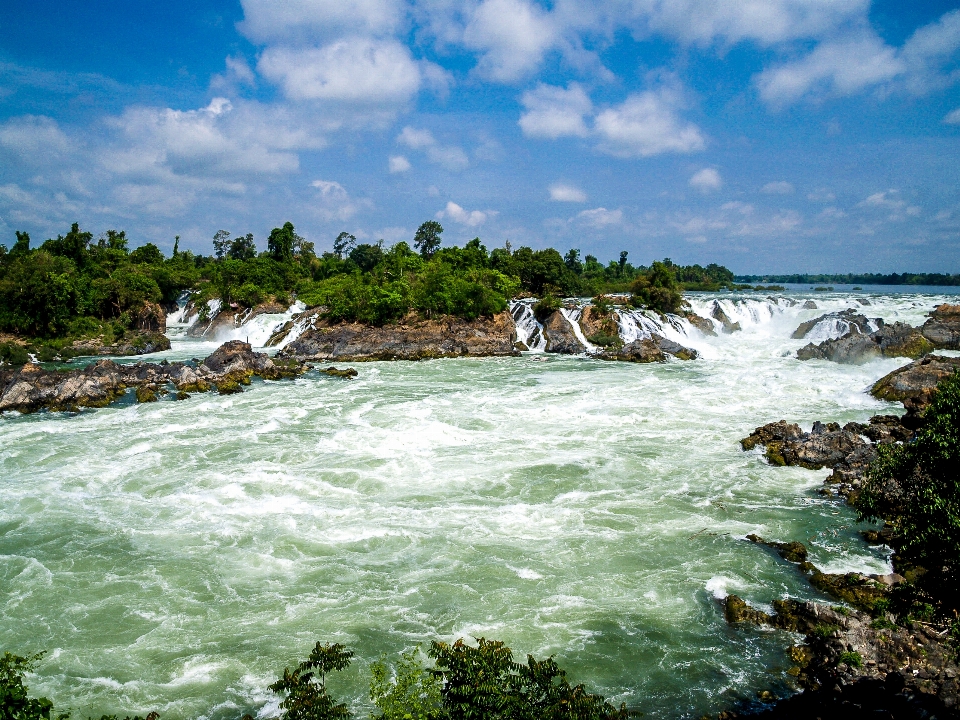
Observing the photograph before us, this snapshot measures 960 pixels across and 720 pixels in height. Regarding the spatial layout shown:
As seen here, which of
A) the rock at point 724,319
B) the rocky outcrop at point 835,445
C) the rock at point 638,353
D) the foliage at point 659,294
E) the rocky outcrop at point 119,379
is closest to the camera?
the rocky outcrop at point 835,445

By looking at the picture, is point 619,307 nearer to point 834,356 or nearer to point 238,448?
point 834,356

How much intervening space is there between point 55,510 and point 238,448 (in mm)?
5598

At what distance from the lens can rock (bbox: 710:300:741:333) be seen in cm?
4941

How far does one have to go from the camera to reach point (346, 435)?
70.8 feet

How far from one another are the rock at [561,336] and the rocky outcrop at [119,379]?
18356 millimetres

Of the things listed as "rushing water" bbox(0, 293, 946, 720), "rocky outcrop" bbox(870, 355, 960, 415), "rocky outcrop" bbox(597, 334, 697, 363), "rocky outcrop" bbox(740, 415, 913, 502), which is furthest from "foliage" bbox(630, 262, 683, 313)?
"rocky outcrop" bbox(740, 415, 913, 502)

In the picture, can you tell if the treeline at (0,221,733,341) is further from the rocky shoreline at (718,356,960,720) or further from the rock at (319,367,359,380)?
the rocky shoreline at (718,356,960,720)

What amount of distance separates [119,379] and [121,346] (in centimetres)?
1589

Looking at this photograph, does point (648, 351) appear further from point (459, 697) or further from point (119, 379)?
point (459, 697)

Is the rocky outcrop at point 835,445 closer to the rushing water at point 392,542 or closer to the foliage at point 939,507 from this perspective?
the rushing water at point 392,542

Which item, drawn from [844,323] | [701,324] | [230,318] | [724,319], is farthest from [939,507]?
[230,318]

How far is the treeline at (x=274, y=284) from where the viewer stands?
136 ft

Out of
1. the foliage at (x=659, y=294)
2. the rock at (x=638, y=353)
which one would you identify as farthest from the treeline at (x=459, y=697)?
the foliage at (x=659, y=294)

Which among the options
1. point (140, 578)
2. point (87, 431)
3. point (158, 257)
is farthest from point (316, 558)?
point (158, 257)
